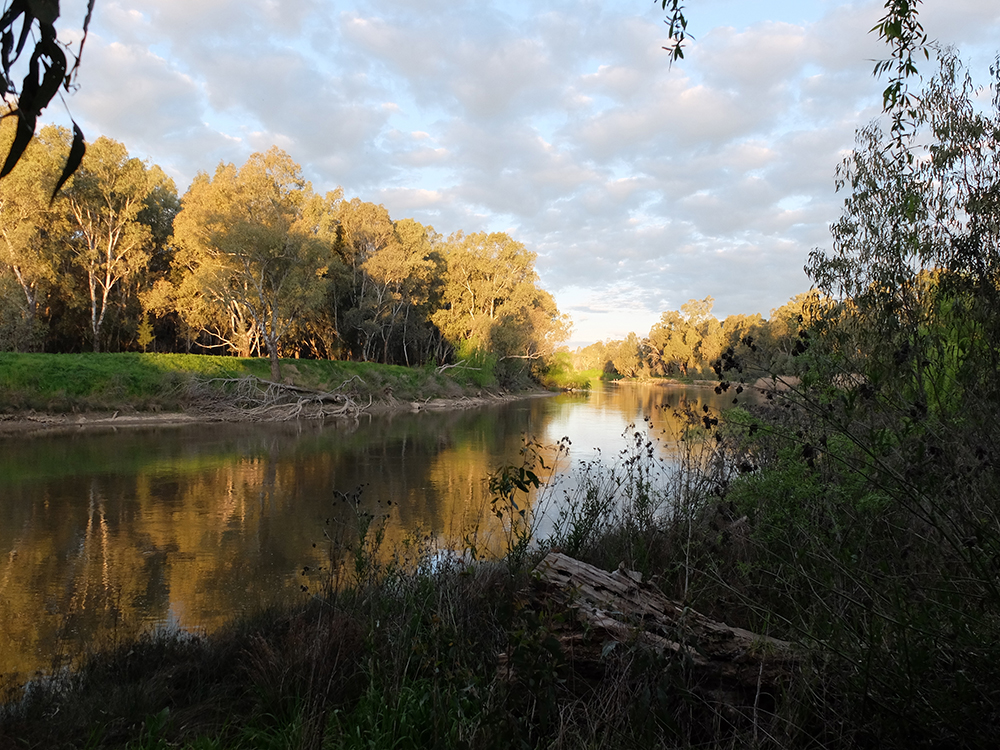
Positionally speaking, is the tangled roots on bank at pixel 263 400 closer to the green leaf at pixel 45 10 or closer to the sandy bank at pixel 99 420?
the sandy bank at pixel 99 420

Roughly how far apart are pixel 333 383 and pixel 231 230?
921 centimetres

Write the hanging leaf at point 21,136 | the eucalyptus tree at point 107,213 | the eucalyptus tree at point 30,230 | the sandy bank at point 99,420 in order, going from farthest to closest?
the eucalyptus tree at point 107,213
the eucalyptus tree at point 30,230
the sandy bank at point 99,420
the hanging leaf at point 21,136

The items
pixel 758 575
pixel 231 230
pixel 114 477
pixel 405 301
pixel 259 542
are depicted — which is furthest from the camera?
pixel 405 301

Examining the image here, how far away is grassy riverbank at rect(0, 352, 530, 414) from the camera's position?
68.6ft

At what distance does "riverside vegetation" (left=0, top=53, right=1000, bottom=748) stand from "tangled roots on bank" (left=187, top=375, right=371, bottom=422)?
20047 mm

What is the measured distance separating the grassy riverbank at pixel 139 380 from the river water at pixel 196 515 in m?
3.14

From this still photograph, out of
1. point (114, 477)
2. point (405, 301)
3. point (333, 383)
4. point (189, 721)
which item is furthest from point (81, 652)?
point (405, 301)

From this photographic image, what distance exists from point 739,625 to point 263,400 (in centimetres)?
2498

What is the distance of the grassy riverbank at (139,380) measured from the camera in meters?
20.9

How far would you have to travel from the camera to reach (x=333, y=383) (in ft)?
104

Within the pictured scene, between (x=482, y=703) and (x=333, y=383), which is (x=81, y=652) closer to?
(x=482, y=703)

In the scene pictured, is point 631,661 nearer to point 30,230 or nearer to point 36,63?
point 36,63

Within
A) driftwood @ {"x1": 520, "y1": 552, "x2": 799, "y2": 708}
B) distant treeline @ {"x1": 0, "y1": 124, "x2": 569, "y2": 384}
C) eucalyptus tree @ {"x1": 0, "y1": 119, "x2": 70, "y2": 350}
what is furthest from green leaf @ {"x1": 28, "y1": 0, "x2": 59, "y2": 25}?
eucalyptus tree @ {"x1": 0, "y1": 119, "x2": 70, "y2": 350}

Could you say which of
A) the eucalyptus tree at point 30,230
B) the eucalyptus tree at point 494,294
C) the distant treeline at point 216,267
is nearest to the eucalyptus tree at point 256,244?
the distant treeline at point 216,267
